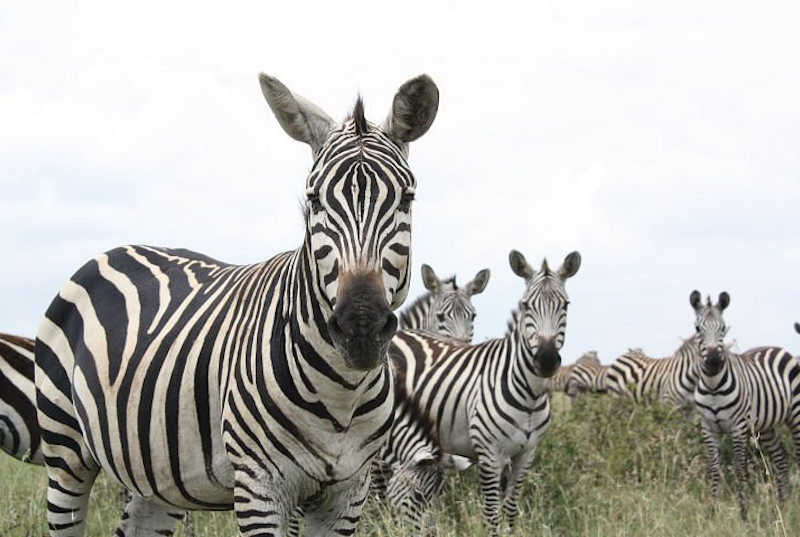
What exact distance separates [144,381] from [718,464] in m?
9.34

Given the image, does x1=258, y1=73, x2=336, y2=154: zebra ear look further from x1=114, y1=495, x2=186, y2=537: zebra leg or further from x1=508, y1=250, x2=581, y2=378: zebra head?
x1=508, y1=250, x2=581, y2=378: zebra head

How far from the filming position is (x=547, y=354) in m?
9.21

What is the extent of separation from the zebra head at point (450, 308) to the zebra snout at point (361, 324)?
35.7ft

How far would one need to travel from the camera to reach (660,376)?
17766 mm

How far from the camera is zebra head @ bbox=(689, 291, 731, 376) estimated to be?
1174cm

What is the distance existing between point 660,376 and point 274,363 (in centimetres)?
1524

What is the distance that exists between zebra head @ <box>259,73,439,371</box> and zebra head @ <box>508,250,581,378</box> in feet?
19.1

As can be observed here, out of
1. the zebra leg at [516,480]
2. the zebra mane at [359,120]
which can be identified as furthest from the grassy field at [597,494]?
the zebra mane at [359,120]

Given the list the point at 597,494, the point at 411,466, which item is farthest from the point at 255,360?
the point at 597,494

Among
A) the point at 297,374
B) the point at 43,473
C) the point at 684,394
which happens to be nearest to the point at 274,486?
the point at 297,374

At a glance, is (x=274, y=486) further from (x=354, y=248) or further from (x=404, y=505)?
(x=404, y=505)

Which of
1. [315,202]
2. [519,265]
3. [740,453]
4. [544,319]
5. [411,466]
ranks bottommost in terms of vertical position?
[411,466]

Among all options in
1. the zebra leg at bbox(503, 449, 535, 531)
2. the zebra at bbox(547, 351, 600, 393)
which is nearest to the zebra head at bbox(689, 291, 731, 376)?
the zebra leg at bbox(503, 449, 535, 531)

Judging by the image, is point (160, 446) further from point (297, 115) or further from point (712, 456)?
point (712, 456)
